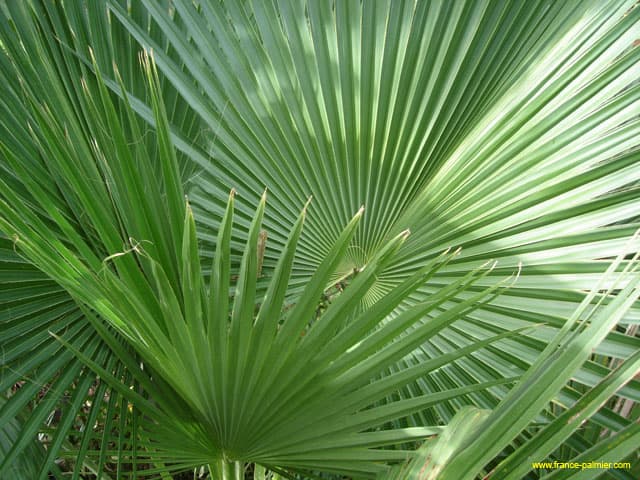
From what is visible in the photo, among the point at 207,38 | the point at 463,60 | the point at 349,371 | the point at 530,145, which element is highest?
the point at 207,38

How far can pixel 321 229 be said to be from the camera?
4.08ft

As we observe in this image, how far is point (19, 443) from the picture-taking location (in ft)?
3.19

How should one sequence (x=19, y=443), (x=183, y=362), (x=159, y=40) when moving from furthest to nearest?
(x=159, y=40), (x=19, y=443), (x=183, y=362)

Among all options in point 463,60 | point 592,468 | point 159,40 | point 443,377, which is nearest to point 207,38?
point 159,40

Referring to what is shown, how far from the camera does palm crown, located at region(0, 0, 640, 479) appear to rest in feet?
2.39

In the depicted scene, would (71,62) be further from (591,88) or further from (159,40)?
(591,88)

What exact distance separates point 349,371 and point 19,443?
0.60 meters

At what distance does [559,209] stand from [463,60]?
0.36m

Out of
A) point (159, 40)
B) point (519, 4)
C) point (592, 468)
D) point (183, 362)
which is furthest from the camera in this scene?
point (159, 40)

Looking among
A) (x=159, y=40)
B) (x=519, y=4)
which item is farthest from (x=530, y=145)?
(x=159, y=40)

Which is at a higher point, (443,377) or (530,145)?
(530,145)

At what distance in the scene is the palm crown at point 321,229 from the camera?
0.73 meters

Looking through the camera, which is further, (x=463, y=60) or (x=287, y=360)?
(x=463, y=60)

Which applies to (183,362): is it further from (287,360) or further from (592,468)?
(592,468)
